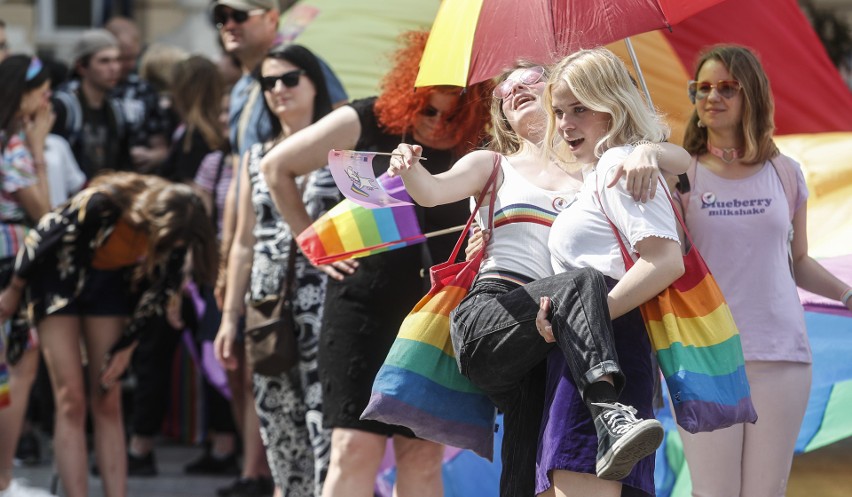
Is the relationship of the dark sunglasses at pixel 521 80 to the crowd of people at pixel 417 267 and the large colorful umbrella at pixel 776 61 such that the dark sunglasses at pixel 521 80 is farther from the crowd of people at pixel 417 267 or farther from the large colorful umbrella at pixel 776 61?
the large colorful umbrella at pixel 776 61

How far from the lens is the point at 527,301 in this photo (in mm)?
3354

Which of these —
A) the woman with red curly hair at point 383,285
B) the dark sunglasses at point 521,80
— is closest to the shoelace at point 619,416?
the dark sunglasses at point 521,80

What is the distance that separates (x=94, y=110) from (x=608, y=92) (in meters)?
5.56

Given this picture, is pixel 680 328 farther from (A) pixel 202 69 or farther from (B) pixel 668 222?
(A) pixel 202 69

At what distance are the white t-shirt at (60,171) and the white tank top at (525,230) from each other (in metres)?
3.98

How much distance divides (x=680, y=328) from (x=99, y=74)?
5.85 metres

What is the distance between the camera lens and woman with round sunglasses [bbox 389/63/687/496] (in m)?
3.19

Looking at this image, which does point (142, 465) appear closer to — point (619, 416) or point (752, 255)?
point (752, 255)

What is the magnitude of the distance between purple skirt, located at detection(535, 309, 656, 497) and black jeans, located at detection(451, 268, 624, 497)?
0.28ft

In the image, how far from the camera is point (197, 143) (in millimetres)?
7945

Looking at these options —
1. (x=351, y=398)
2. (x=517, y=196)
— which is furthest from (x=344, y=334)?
(x=517, y=196)

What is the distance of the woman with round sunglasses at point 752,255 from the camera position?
4094 millimetres

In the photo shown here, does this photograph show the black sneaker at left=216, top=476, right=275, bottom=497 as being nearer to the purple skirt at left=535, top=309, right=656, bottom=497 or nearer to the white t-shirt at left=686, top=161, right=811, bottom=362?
the white t-shirt at left=686, top=161, right=811, bottom=362

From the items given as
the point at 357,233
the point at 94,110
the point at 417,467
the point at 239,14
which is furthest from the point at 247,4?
the point at 417,467
